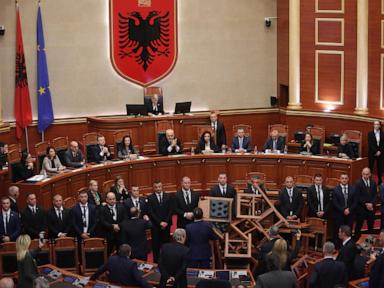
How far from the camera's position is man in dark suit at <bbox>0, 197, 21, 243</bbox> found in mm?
13523

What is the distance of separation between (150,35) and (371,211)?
319 inches

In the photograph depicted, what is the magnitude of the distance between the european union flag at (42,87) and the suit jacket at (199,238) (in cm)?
777

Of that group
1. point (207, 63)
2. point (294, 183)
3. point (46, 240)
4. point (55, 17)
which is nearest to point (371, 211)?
point (294, 183)

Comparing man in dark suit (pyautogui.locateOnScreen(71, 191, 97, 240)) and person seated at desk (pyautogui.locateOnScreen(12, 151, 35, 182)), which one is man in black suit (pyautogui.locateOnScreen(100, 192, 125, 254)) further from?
person seated at desk (pyautogui.locateOnScreen(12, 151, 35, 182))

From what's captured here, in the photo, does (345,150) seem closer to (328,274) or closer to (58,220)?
(58,220)

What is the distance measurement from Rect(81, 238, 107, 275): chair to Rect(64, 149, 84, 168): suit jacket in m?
3.62

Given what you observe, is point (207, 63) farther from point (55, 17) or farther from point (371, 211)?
point (371, 211)

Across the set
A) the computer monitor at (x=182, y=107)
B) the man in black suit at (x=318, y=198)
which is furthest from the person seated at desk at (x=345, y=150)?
the computer monitor at (x=182, y=107)

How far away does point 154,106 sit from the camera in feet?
64.2

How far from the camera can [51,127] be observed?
19.8 metres

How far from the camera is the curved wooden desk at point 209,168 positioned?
16672 millimetres

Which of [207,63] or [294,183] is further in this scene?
[207,63]

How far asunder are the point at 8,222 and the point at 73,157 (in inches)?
124

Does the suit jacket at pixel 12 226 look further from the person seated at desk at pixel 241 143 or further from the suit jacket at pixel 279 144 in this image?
the suit jacket at pixel 279 144
